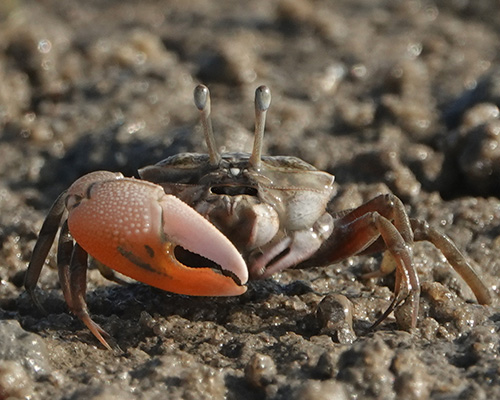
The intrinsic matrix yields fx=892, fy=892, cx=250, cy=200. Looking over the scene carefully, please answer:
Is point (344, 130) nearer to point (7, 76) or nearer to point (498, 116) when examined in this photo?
point (498, 116)

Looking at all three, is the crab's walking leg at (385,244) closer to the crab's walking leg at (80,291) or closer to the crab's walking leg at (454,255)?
the crab's walking leg at (454,255)

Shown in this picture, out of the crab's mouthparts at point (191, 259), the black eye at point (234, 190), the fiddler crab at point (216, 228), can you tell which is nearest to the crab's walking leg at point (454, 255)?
the fiddler crab at point (216, 228)

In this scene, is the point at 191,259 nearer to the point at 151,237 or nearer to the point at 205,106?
the point at 151,237

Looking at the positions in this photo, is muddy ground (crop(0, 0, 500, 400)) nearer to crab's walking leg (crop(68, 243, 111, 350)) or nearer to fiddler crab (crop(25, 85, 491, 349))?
crab's walking leg (crop(68, 243, 111, 350))

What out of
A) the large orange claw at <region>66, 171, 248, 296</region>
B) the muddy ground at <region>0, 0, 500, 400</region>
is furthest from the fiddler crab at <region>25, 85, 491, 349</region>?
the muddy ground at <region>0, 0, 500, 400</region>

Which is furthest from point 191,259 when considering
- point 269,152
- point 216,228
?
point 269,152
